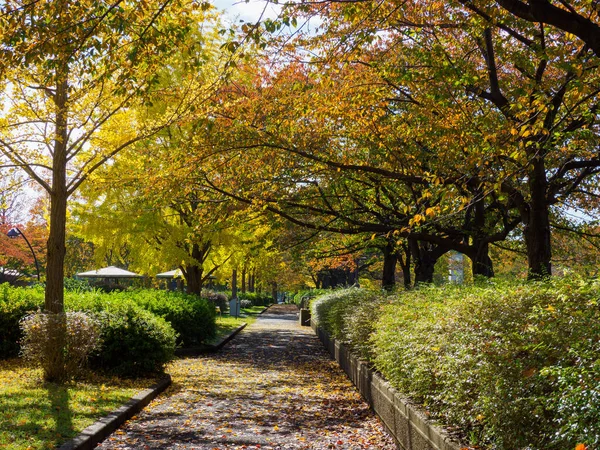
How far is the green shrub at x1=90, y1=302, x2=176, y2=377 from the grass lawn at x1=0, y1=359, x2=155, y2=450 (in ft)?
1.11

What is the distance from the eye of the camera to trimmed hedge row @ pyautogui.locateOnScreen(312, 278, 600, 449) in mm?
3174

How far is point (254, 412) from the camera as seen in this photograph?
326 inches

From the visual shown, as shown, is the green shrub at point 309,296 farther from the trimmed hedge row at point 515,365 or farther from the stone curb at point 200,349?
the trimmed hedge row at point 515,365

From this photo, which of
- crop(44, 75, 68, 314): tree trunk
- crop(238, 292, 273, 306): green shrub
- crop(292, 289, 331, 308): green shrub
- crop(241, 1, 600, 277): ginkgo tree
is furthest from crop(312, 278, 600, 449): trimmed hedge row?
crop(238, 292, 273, 306): green shrub

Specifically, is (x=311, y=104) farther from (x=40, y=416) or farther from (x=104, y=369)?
(x=40, y=416)

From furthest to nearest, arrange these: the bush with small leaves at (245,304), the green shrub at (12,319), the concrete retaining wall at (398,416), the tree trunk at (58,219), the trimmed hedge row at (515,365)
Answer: the bush with small leaves at (245,304) < the green shrub at (12,319) < the tree trunk at (58,219) < the concrete retaining wall at (398,416) < the trimmed hedge row at (515,365)

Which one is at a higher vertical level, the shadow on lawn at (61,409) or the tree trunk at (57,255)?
the tree trunk at (57,255)

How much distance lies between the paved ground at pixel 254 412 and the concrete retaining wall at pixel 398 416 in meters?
0.23

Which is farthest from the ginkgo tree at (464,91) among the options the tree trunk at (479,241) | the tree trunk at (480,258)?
the tree trunk at (480,258)

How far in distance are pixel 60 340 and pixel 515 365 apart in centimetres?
683

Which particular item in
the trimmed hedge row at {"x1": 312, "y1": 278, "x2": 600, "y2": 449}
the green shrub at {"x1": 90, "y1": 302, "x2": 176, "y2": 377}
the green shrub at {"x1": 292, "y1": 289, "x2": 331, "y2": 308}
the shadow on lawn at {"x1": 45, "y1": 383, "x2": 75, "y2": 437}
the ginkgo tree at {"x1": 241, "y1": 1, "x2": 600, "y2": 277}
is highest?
the ginkgo tree at {"x1": 241, "y1": 1, "x2": 600, "y2": 277}

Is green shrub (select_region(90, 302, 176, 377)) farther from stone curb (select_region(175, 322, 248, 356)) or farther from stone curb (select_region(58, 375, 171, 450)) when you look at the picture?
stone curb (select_region(175, 322, 248, 356))

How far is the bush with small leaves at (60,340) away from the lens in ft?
28.1

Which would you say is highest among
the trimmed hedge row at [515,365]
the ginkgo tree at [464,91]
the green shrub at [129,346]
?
the ginkgo tree at [464,91]
